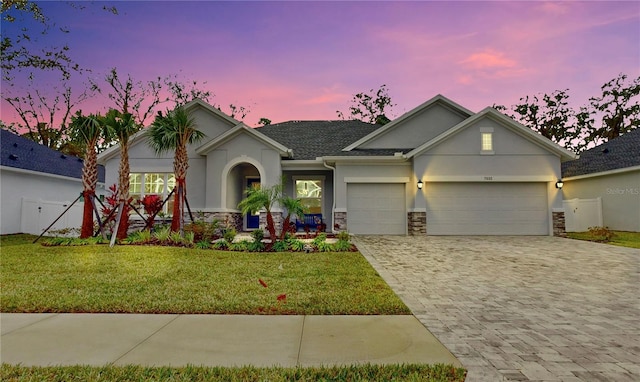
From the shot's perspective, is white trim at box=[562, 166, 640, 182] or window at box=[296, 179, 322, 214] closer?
white trim at box=[562, 166, 640, 182]

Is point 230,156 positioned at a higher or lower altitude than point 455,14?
lower

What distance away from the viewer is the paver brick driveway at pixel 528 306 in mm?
3139

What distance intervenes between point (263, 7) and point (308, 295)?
11648 millimetres

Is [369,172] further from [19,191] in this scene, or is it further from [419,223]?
[19,191]

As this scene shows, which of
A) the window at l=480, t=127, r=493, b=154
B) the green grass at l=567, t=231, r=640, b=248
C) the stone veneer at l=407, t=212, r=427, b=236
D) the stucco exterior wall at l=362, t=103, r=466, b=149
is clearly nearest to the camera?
the green grass at l=567, t=231, r=640, b=248

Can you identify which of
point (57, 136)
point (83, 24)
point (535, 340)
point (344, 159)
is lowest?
point (535, 340)

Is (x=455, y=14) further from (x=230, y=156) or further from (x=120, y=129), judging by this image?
(x=120, y=129)

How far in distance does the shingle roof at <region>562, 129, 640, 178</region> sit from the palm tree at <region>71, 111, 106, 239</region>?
22322 millimetres

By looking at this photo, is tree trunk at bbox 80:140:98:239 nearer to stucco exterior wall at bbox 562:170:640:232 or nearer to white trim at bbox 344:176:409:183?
white trim at bbox 344:176:409:183

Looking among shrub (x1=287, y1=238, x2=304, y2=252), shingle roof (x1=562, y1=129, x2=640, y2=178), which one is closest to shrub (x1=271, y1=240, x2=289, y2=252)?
shrub (x1=287, y1=238, x2=304, y2=252)

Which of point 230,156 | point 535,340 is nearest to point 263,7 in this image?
point 230,156

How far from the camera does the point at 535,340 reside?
3680 millimetres

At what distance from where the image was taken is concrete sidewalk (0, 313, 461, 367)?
Result: 3203 millimetres

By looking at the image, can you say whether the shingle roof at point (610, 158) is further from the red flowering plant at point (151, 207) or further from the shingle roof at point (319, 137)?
the red flowering plant at point (151, 207)
